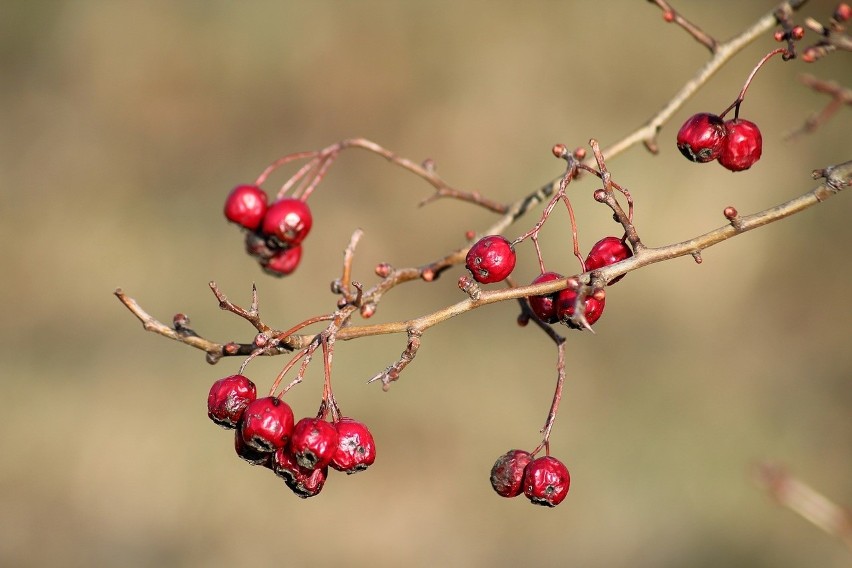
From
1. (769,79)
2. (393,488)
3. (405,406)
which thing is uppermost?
(769,79)

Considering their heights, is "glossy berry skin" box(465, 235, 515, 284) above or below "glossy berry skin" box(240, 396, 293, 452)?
above

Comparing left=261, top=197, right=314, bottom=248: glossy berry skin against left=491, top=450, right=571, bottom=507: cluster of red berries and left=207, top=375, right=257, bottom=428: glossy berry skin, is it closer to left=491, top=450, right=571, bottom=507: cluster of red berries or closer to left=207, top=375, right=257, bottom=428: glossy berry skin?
left=207, top=375, right=257, bottom=428: glossy berry skin

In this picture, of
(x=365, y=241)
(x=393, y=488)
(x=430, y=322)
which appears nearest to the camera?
(x=430, y=322)

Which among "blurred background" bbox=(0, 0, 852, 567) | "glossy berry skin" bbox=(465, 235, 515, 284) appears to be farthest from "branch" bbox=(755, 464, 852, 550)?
"blurred background" bbox=(0, 0, 852, 567)

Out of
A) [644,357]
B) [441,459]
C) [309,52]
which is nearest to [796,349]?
[644,357]

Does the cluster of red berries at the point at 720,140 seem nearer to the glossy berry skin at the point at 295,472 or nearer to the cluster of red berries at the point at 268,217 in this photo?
the cluster of red berries at the point at 268,217

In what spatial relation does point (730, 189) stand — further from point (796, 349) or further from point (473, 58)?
point (473, 58)

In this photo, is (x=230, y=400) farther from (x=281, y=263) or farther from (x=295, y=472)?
(x=281, y=263)
